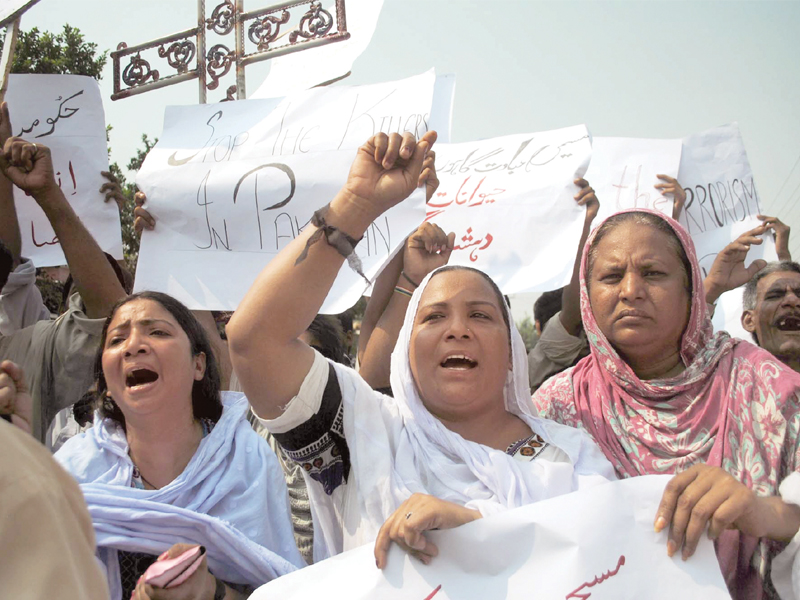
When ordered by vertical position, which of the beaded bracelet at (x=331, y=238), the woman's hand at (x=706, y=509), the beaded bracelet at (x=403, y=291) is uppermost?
the beaded bracelet at (x=331, y=238)

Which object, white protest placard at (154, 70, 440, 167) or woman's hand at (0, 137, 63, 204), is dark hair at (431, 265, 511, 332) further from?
woman's hand at (0, 137, 63, 204)

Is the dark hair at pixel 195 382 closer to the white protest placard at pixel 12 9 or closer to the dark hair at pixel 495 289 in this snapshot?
the dark hair at pixel 495 289

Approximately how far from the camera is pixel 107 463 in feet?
8.11

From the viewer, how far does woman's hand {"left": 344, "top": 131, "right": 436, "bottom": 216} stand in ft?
6.73

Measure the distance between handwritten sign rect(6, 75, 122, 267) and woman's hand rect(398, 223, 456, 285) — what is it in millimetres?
1554

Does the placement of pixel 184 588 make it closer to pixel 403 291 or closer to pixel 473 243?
pixel 403 291

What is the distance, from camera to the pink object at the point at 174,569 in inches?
70.4

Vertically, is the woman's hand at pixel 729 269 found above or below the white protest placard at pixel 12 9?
below

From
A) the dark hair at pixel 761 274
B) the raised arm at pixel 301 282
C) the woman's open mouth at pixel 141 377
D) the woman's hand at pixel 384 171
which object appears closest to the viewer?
the raised arm at pixel 301 282

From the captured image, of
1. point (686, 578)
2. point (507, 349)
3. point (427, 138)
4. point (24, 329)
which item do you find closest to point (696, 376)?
point (507, 349)

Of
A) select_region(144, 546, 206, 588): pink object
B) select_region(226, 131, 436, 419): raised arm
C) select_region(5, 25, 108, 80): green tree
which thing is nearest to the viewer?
select_region(144, 546, 206, 588): pink object

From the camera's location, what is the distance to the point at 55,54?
475 inches

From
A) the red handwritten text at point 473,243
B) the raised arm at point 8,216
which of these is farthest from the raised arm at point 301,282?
the raised arm at point 8,216

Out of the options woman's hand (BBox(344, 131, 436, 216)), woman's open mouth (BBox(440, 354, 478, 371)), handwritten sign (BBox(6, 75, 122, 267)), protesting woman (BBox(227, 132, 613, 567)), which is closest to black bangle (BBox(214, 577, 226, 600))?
protesting woman (BBox(227, 132, 613, 567))
